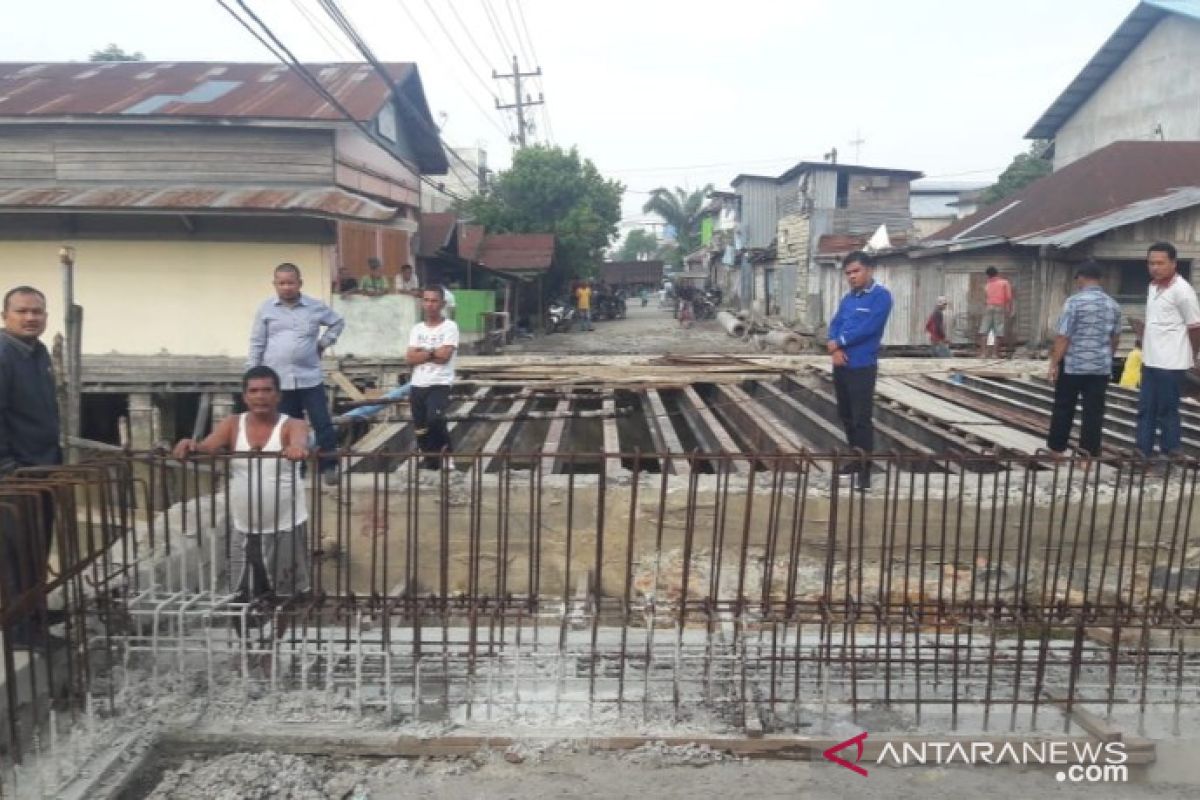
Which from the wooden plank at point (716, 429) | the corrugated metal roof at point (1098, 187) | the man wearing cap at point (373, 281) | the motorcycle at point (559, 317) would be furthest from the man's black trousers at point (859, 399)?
the motorcycle at point (559, 317)

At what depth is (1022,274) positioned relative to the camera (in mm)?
17062

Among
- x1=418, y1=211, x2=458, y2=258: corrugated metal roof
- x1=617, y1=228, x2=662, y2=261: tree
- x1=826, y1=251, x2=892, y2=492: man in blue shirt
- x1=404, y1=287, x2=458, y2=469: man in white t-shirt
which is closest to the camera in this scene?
x1=826, y1=251, x2=892, y2=492: man in blue shirt

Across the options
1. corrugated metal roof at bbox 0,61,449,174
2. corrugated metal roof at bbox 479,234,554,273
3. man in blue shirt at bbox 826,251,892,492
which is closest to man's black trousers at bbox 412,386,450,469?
man in blue shirt at bbox 826,251,892,492

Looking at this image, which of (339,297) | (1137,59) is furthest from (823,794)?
(1137,59)

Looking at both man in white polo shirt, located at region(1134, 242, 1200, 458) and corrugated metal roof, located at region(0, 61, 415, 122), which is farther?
corrugated metal roof, located at region(0, 61, 415, 122)

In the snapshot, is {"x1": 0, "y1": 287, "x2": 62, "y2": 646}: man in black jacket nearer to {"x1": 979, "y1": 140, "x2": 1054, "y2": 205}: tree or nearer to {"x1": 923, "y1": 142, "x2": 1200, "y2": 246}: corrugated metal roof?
{"x1": 923, "y1": 142, "x2": 1200, "y2": 246}: corrugated metal roof

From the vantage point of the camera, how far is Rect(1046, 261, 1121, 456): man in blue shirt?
19.7 feet

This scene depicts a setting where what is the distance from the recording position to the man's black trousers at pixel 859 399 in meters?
6.00

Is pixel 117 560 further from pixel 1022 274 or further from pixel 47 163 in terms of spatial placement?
pixel 1022 274

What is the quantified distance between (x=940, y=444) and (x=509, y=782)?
560 cm

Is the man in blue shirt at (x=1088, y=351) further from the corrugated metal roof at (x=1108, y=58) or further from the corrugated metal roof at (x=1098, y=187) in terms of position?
the corrugated metal roof at (x=1108, y=58)

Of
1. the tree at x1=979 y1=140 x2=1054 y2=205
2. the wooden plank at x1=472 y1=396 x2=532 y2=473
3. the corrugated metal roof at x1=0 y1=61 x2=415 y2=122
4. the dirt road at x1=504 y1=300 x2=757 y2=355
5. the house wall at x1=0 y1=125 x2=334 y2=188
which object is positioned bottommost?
the wooden plank at x1=472 y1=396 x2=532 y2=473

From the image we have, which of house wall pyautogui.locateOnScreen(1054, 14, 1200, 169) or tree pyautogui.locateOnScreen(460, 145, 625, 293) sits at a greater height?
house wall pyautogui.locateOnScreen(1054, 14, 1200, 169)

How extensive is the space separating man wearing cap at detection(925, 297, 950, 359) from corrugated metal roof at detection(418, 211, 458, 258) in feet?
36.1
